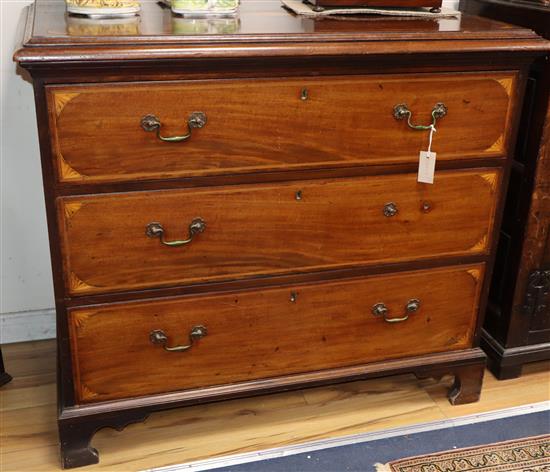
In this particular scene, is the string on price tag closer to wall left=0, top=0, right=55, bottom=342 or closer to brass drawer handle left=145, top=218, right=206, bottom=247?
brass drawer handle left=145, top=218, right=206, bottom=247

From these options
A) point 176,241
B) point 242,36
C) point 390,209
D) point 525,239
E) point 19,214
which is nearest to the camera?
point 242,36

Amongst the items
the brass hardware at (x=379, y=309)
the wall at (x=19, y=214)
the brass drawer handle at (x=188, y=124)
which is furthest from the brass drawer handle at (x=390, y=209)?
the wall at (x=19, y=214)

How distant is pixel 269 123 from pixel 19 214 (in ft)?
2.98

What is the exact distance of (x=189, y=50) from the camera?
1.29 metres

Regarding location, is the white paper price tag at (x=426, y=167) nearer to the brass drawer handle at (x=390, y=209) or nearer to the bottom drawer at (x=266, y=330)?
the brass drawer handle at (x=390, y=209)

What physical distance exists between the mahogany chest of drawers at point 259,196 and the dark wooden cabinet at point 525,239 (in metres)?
0.15

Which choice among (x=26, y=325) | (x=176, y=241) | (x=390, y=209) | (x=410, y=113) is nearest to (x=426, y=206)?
(x=390, y=209)

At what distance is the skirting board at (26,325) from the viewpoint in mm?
2074

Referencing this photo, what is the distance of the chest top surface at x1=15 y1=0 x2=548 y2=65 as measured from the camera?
1256mm

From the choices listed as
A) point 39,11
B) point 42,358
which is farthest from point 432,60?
point 42,358

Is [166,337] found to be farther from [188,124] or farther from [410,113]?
[410,113]

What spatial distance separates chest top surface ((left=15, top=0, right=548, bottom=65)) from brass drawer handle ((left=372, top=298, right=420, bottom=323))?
0.60m

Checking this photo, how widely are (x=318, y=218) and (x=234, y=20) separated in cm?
46

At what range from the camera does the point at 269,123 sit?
1407 mm
